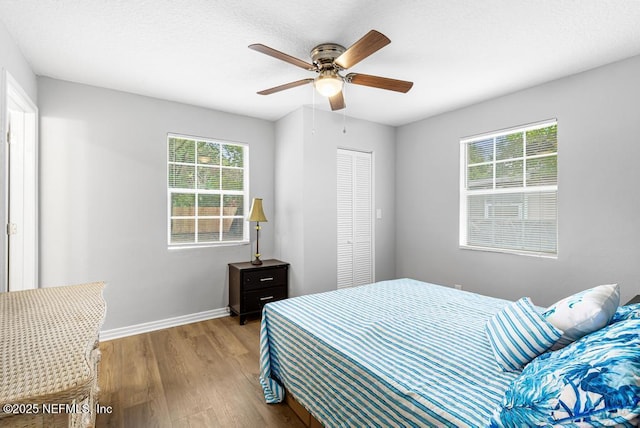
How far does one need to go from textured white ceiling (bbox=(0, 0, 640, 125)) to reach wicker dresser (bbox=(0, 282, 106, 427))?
70.5 inches

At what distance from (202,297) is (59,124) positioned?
2282 mm

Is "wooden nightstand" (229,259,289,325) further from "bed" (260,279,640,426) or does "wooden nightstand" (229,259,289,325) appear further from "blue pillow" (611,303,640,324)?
"blue pillow" (611,303,640,324)

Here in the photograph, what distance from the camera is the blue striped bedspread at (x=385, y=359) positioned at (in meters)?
1.19

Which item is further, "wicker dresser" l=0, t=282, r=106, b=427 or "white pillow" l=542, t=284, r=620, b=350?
"white pillow" l=542, t=284, r=620, b=350

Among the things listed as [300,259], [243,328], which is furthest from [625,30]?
[243,328]

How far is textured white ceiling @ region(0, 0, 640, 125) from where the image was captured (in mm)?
1924

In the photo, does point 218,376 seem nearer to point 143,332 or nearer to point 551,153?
point 143,332

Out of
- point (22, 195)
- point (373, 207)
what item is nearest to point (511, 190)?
point (373, 207)

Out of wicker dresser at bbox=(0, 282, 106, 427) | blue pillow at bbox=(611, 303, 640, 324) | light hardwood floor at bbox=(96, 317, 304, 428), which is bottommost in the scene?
light hardwood floor at bbox=(96, 317, 304, 428)

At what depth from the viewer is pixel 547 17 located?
200 cm

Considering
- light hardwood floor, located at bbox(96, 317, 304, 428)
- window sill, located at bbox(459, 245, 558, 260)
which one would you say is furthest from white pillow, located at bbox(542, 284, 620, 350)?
window sill, located at bbox(459, 245, 558, 260)

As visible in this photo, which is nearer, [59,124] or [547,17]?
[547,17]

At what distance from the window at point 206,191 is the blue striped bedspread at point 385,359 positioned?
1941 millimetres

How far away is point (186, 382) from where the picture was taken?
2355mm
